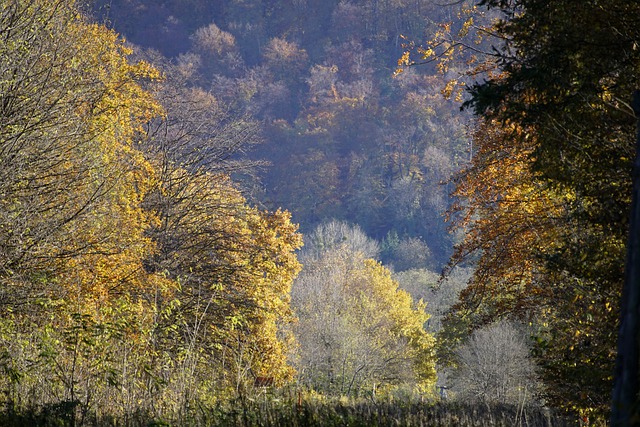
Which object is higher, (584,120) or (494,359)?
(494,359)

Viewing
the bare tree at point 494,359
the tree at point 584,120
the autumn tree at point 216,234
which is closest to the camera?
the tree at point 584,120

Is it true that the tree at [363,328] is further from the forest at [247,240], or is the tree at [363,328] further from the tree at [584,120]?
the tree at [584,120]

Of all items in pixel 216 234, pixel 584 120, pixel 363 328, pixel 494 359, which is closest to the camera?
pixel 584 120

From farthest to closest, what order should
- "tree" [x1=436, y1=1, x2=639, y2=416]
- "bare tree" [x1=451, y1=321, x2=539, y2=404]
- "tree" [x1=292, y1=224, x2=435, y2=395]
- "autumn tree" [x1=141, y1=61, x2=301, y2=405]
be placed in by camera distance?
1. "tree" [x1=292, y1=224, x2=435, y2=395]
2. "bare tree" [x1=451, y1=321, x2=539, y2=404]
3. "autumn tree" [x1=141, y1=61, x2=301, y2=405]
4. "tree" [x1=436, y1=1, x2=639, y2=416]

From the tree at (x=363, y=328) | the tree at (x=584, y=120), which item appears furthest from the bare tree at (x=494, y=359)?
the tree at (x=584, y=120)

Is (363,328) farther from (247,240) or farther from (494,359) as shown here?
(247,240)

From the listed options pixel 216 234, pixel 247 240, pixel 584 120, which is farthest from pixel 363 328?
pixel 584 120

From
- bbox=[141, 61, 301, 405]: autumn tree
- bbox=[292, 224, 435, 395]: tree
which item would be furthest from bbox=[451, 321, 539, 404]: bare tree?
bbox=[141, 61, 301, 405]: autumn tree

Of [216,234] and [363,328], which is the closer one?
[216,234]

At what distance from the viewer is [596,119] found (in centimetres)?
770

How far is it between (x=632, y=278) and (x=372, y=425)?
2337 millimetres

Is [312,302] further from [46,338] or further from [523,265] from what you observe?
[46,338]

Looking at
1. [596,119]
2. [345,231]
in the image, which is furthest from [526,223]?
[345,231]

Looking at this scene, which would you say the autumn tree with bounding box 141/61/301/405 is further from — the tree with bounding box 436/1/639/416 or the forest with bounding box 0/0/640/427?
the tree with bounding box 436/1/639/416
